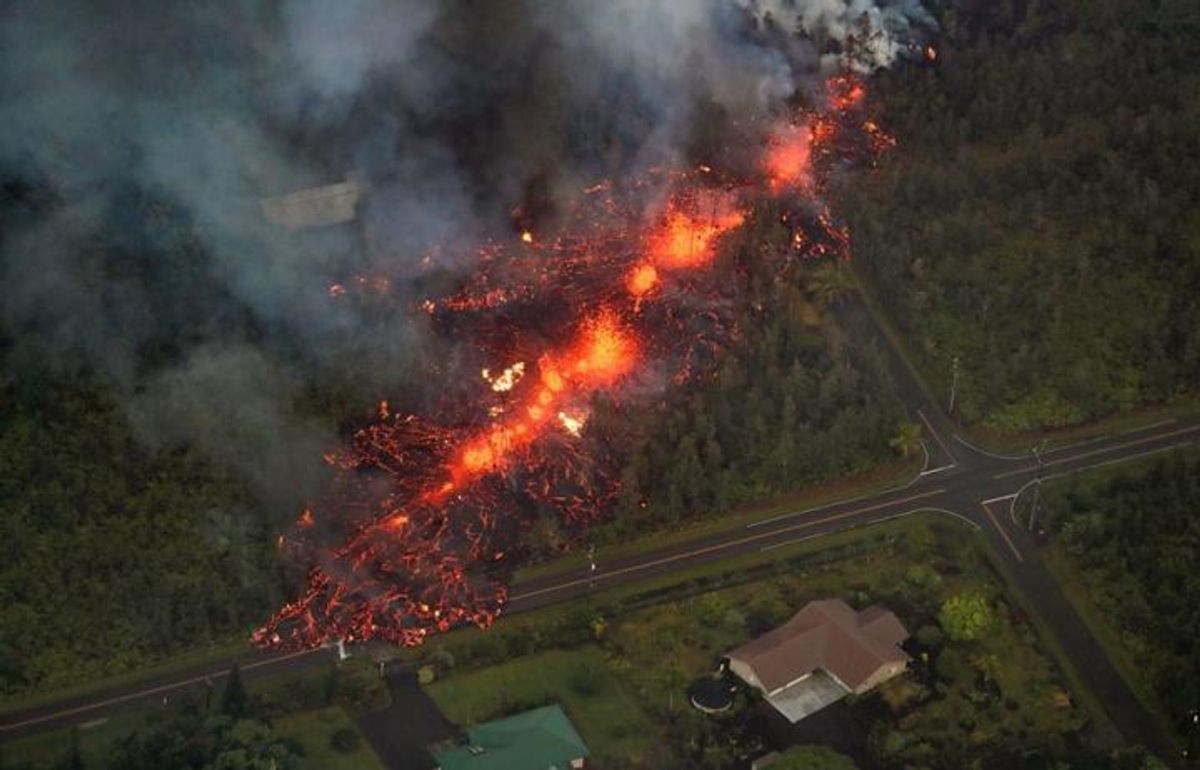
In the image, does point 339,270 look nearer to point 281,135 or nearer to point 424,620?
point 281,135

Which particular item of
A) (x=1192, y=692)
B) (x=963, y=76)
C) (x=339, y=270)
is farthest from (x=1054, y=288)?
(x=339, y=270)

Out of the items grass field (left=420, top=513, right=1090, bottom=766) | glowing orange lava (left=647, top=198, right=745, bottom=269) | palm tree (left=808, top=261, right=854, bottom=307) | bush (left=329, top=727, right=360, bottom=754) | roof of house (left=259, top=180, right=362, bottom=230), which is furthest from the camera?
palm tree (left=808, top=261, right=854, bottom=307)

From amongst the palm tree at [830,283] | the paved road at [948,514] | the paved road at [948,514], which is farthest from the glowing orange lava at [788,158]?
the paved road at [948,514]

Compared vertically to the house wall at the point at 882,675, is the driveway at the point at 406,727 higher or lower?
higher

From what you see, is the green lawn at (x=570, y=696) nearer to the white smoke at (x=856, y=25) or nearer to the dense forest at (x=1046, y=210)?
the dense forest at (x=1046, y=210)

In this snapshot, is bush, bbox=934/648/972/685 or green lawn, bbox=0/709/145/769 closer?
green lawn, bbox=0/709/145/769

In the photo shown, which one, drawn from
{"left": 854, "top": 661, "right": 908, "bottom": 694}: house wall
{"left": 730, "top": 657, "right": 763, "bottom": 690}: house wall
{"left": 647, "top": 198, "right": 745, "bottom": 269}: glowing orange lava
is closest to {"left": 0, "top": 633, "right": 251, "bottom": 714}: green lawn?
{"left": 730, "top": 657, "right": 763, "bottom": 690}: house wall

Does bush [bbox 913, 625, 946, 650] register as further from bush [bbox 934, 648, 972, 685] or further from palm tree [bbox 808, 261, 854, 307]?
palm tree [bbox 808, 261, 854, 307]
